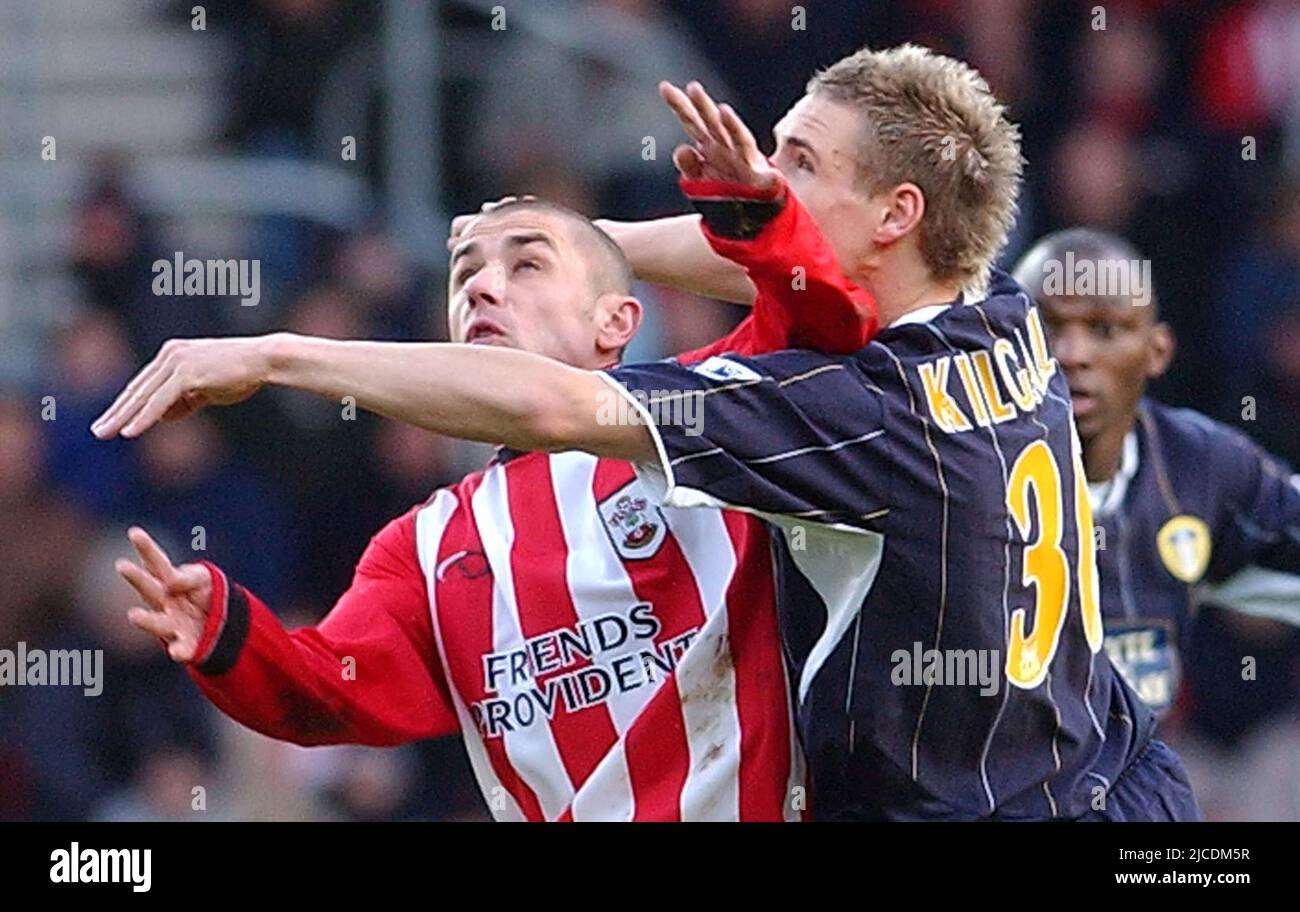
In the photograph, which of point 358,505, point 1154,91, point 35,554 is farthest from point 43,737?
point 1154,91

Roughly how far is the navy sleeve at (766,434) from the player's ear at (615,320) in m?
0.54

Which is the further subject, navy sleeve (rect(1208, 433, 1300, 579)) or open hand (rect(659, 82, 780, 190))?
navy sleeve (rect(1208, 433, 1300, 579))

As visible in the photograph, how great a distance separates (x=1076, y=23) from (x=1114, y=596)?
2452 millimetres

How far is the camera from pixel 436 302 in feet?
23.6

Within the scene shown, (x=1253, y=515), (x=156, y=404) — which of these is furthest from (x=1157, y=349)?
(x=156, y=404)

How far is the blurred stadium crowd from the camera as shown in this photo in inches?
271

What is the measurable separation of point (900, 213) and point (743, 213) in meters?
0.44

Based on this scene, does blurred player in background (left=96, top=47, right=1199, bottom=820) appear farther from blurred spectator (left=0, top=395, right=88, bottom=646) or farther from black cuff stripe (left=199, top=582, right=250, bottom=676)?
blurred spectator (left=0, top=395, right=88, bottom=646)

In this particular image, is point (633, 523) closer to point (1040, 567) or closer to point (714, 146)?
point (1040, 567)

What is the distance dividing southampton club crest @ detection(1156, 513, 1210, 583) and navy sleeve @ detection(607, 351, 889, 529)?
240 centimetres

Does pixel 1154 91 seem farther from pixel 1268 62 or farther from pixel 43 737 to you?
pixel 43 737

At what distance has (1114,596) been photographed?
6.04 metres

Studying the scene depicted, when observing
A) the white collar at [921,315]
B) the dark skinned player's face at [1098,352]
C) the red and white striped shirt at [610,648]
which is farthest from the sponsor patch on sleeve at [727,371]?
the dark skinned player's face at [1098,352]

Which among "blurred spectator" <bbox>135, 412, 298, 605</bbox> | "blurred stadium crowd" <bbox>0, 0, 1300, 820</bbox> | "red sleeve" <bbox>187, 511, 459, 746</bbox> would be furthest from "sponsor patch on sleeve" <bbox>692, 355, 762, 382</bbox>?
"blurred spectator" <bbox>135, 412, 298, 605</bbox>
